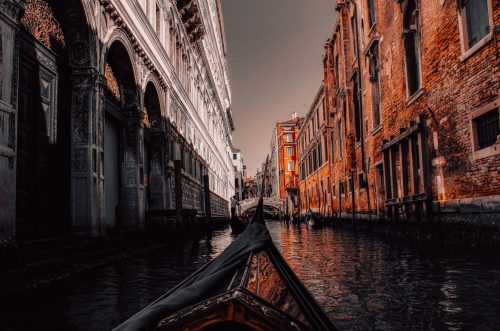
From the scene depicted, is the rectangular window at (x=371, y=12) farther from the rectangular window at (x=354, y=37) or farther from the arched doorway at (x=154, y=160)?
the arched doorway at (x=154, y=160)

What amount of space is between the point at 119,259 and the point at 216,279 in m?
5.96

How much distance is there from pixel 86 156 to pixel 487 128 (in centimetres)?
663

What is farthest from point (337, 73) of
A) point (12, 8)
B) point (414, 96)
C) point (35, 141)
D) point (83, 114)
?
point (12, 8)

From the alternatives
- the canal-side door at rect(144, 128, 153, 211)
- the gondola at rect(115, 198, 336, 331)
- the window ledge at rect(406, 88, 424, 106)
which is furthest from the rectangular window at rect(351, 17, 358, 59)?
the gondola at rect(115, 198, 336, 331)

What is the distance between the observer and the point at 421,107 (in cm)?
962

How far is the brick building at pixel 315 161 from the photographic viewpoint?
80.1ft

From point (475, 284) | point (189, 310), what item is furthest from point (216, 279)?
point (475, 284)

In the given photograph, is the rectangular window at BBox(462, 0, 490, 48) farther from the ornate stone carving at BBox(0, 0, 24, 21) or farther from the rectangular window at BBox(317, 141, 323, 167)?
the rectangular window at BBox(317, 141, 323, 167)

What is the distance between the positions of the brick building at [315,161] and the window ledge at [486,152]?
52.6 ft

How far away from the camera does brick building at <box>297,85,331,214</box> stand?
24406 mm

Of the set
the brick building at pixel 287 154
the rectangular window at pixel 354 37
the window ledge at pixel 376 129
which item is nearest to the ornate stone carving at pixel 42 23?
the window ledge at pixel 376 129

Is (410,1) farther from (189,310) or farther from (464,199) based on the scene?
(189,310)

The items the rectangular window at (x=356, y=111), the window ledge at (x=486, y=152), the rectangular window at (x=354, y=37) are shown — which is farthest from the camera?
the rectangular window at (x=354, y=37)

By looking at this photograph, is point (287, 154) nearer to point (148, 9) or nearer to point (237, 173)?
point (237, 173)
